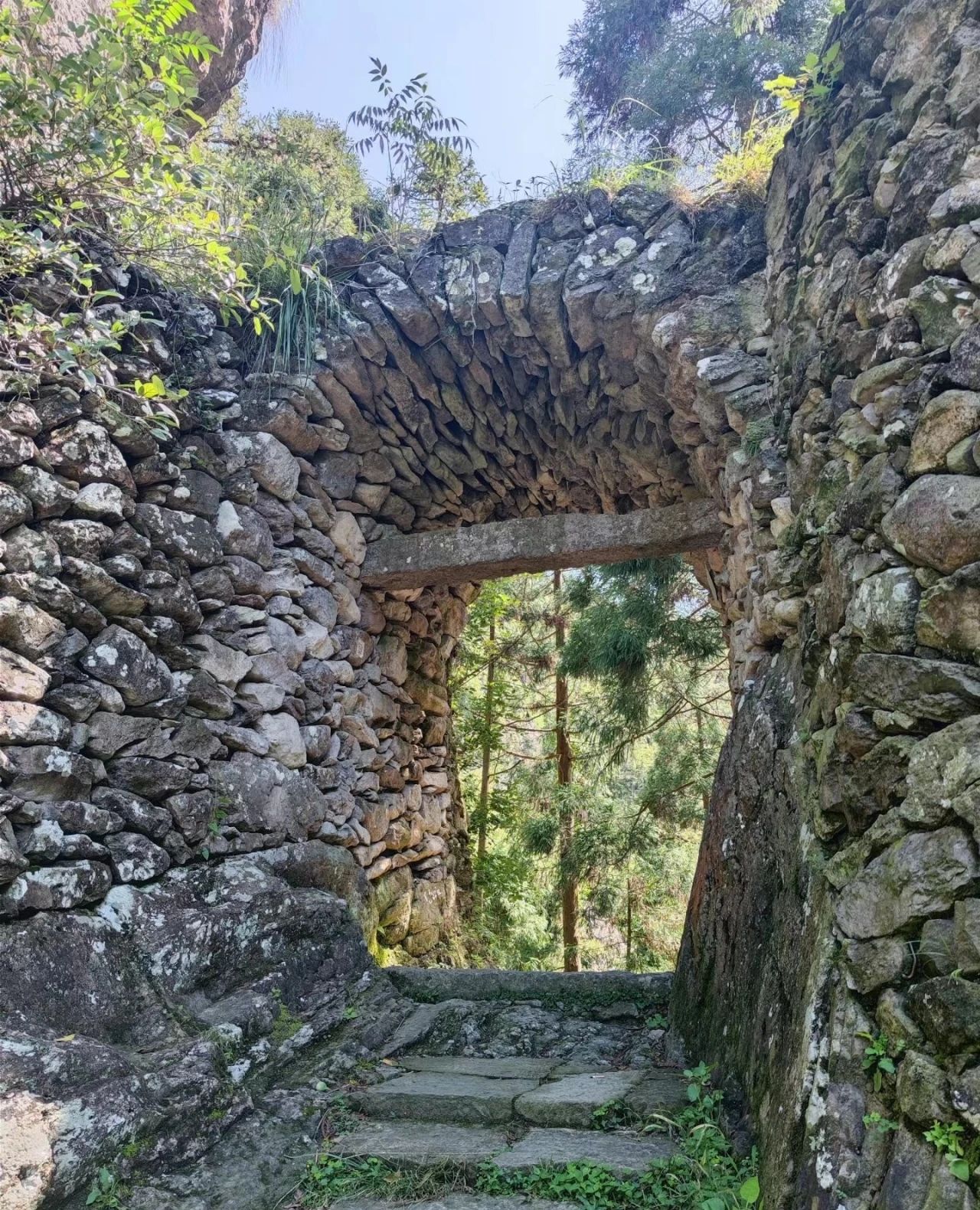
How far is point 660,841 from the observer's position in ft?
22.7

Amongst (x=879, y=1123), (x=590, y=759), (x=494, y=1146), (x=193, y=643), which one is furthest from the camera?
(x=590, y=759)

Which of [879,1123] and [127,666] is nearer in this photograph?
[879,1123]

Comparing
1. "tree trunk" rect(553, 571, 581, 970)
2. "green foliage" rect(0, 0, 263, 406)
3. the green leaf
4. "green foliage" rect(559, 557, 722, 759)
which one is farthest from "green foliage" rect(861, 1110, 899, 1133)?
"tree trunk" rect(553, 571, 581, 970)

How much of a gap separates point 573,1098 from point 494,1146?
303 millimetres

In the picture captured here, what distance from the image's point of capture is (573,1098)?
2531 millimetres

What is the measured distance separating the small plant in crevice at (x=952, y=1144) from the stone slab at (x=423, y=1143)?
1.26 m

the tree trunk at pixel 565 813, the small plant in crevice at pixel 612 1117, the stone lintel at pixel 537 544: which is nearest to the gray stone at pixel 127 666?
the stone lintel at pixel 537 544

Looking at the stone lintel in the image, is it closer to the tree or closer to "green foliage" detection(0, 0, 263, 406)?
"green foliage" detection(0, 0, 263, 406)

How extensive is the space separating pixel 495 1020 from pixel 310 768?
131cm

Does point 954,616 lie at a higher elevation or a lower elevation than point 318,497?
lower

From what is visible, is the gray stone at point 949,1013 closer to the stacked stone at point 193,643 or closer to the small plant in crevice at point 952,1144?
the small plant in crevice at point 952,1144

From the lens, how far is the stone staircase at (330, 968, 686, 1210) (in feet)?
7.43

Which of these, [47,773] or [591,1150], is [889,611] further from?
[47,773]

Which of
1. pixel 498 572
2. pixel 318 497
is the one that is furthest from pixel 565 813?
pixel 318 497
